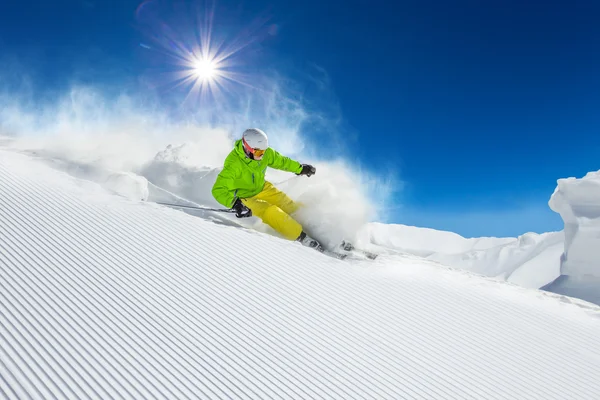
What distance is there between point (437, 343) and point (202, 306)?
2.35 meters

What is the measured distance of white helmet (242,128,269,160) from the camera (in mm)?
6242

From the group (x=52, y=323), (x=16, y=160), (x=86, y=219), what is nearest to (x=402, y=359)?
(x=52, y=323)

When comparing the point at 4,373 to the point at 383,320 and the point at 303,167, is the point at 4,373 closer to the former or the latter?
the point at 383,320

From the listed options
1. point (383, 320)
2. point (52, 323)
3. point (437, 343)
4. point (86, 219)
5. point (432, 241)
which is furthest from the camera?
point (432, 241)

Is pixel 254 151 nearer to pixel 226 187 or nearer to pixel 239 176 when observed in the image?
pixel 239 176

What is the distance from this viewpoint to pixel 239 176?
6.59m

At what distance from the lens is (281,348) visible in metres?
3.26

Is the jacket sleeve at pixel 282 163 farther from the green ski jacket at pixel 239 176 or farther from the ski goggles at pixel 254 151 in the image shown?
the ski goggles at pixel 254 151

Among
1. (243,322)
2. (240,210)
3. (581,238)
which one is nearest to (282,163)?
(240,210)

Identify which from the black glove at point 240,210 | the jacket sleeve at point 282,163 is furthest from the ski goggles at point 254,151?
the black glove at point 240,210

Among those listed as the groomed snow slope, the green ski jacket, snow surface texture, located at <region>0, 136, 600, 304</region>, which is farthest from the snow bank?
the groomed snow slope

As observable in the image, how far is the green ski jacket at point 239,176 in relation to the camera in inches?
249

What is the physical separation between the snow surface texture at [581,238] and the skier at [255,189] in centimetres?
861

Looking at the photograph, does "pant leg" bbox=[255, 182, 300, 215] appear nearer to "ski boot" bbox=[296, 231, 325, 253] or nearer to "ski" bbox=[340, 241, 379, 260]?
"ski boot" bbox=[296, 231, 325, 253]
